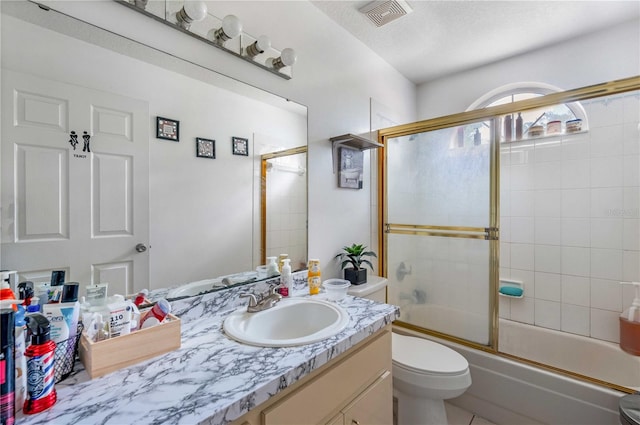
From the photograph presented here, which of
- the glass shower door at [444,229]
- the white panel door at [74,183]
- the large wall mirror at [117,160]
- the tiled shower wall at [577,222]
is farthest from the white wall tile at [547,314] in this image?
the white panel door at [74,183]

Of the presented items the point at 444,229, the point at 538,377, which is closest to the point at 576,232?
the point at 444,229

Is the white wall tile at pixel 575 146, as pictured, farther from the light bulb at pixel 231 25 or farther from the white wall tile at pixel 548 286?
the light bulb at pixel 231 25

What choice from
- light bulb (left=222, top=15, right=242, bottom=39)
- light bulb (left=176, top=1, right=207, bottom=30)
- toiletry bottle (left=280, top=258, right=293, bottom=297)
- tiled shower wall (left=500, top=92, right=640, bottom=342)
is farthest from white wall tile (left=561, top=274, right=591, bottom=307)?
light bulb (left=176, top=1, right=207, bottom=30)

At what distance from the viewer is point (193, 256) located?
1161mm

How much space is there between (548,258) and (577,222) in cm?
33

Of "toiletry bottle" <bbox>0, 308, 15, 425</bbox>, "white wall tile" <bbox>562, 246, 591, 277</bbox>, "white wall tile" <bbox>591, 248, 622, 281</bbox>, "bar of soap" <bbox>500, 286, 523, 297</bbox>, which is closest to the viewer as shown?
"toiletry bottle" <bbox>0, 308, 15, 425</bbox>

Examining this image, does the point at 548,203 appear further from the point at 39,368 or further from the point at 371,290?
the point at 39,368

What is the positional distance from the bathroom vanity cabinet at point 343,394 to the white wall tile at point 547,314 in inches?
69.3

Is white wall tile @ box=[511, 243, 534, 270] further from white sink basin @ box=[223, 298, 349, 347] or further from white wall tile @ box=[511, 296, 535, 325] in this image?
white sink basin @ box=[223, 298, 349, 347]

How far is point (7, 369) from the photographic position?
562mm

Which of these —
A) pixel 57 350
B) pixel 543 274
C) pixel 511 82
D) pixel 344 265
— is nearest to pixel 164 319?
pixel 57 350

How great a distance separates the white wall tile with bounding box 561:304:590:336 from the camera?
6.84 feet

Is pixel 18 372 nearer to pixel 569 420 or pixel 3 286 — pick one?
pixel 3 286

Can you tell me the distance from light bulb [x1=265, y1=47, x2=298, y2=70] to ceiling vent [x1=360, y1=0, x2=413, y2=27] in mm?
624
